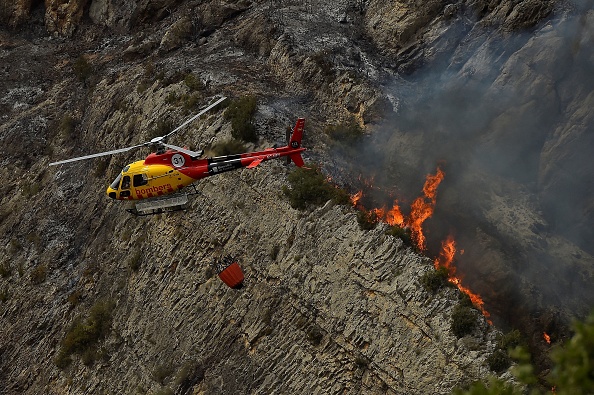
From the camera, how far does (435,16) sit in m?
38.8

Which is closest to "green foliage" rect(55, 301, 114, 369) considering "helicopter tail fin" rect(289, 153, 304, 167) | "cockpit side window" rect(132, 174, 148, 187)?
"cockpit side window" rect(132, 174, 148, 187)

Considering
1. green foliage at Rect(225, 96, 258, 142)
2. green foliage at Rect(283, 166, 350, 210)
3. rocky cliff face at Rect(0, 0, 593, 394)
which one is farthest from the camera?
green foliage at Rect(225, 96, 258, 142)

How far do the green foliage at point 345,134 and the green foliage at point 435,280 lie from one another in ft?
38.1

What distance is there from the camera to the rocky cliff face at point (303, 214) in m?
24.7

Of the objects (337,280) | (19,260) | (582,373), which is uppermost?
(582,373)

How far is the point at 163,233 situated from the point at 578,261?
19518 millimetres

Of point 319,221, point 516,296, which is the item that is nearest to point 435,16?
point 319,221

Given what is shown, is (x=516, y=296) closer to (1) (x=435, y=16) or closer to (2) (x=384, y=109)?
(2) (x=384, y=109)

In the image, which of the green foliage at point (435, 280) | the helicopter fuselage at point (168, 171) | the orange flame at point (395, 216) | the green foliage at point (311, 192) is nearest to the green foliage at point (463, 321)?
the green foliage at point (435, 280)

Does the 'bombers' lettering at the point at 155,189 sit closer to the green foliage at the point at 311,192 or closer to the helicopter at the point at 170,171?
the helicopter at the point at 170,171

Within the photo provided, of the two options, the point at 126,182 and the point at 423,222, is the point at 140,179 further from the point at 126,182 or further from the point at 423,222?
the point at 423,222

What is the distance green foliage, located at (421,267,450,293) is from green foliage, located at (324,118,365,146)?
38.1ft

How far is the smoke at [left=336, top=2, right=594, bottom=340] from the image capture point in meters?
25.4

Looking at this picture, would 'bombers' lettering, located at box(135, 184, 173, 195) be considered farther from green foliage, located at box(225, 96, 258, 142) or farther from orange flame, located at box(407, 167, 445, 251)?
orange flame, located at box(407, 167, 445, 251)
